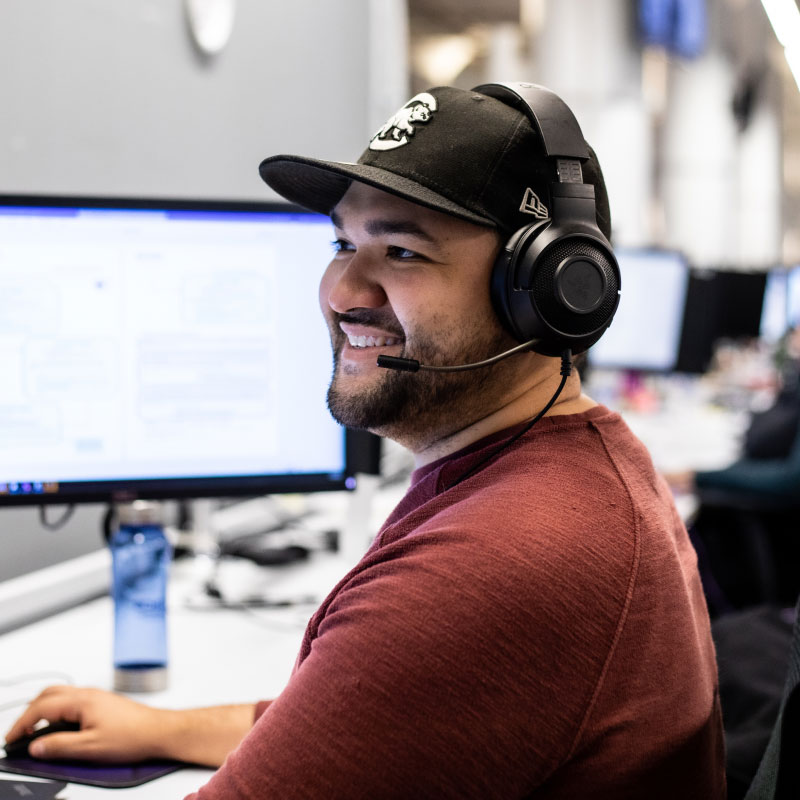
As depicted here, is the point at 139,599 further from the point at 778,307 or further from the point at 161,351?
the point at 778,307

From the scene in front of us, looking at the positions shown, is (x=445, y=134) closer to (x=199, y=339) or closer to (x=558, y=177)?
(x=558, y=177)

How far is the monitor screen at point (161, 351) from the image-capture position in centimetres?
115

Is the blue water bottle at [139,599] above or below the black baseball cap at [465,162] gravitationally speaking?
below

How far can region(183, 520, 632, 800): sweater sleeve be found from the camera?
62 cm

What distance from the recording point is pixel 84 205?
1151 millimetres

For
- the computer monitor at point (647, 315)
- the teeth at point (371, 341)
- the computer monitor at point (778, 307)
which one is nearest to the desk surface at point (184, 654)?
the teeth at point (371, 341)

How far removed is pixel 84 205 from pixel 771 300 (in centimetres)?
471

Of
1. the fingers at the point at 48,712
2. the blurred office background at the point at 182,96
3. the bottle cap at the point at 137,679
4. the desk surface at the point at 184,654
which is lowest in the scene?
the desk surface at the point at 184,654

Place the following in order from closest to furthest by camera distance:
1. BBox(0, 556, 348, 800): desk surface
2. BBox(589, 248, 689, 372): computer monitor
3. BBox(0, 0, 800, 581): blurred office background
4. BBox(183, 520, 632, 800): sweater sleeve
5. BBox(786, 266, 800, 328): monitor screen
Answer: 1. BBox(183, 520, 632, 800): sweater sleeve
2. BBox(0, 556, 348, 800): desk surface
3. BBox(0, 0, 800, 581): blurred office background
4. BBox(589, 248, 689, 372): computer monitor
5. BBox(786, 266, 800, 328): monitor screen

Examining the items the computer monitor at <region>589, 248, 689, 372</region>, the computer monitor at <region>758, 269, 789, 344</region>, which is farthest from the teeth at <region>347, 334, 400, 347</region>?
the computer monitor at <region>758, 269, 789, 344</region>

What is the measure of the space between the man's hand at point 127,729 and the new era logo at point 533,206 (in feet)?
1.79

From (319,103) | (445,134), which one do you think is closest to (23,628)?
(445,134)

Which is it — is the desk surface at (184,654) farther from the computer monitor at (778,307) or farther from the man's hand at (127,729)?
the computer monitor at (778,307)

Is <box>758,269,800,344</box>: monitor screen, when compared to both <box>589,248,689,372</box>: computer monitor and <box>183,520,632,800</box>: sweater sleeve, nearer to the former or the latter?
<box>589,248,689,372</box>: computer monitor
